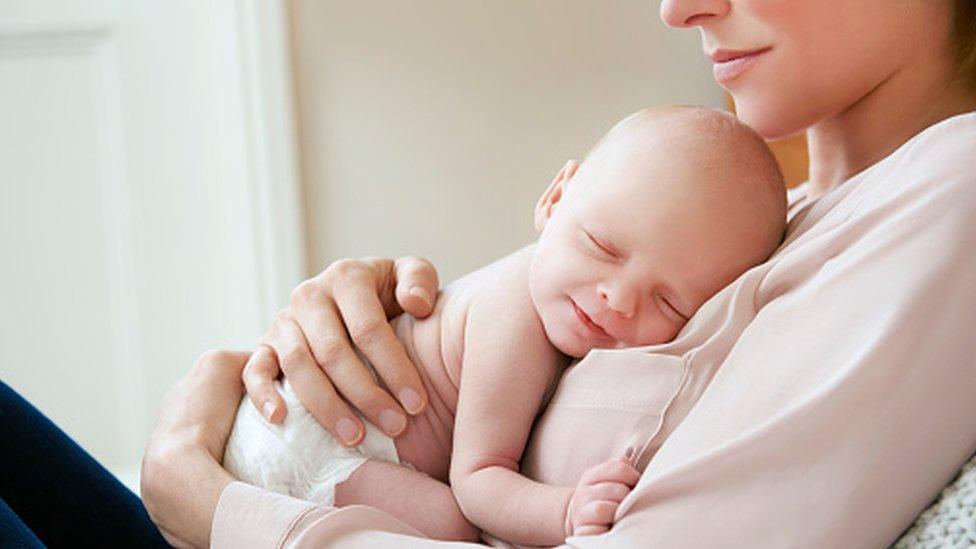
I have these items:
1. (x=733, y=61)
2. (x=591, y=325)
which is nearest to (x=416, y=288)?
(x=591, y=325)

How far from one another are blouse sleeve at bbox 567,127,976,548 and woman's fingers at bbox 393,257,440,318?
429mm

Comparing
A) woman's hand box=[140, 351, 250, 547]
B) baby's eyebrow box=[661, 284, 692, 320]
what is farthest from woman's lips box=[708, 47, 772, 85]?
woman's hand box=[140, 351, 250, 547]

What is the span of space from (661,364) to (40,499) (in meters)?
0.62

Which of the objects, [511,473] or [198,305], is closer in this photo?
[511,473]

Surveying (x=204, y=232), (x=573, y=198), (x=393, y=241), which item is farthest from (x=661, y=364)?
(x=204, y=232)

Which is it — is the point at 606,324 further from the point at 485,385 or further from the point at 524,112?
the point at 524,112

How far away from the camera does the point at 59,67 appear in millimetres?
3264

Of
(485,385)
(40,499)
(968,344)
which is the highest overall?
(968,344)

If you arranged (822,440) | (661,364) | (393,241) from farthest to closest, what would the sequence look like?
(393,241)
(661,364)
(822,440)

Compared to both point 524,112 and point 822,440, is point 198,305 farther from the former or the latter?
point 822,440

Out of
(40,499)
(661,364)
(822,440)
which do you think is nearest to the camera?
(822,440)

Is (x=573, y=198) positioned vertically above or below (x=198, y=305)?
above

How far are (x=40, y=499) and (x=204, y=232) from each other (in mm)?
1992

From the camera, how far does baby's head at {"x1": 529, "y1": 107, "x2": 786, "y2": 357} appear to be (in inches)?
46.1
